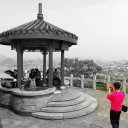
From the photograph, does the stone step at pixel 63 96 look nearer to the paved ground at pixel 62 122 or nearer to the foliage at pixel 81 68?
the paved ground at pixel 62 122

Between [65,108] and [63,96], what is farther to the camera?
[63,96]

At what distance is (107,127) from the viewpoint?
260 inches

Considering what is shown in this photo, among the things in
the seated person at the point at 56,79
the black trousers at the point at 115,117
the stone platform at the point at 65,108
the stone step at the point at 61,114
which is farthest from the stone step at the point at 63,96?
the black trousers at the point at 115,117

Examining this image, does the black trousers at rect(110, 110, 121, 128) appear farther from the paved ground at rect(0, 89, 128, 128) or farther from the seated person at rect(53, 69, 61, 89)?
the seated person at rect(53, 69, 61, 89)

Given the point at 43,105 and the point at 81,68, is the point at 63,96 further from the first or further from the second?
the point at 81,68

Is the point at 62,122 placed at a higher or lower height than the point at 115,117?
lower

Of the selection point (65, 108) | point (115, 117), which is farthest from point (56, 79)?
point (115, 117)

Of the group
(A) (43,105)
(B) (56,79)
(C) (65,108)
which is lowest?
(C) (65,108)

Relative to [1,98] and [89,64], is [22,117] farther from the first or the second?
[89,64]

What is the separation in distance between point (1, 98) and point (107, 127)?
5.25 meters

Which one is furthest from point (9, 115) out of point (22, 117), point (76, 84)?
point (76, 84)

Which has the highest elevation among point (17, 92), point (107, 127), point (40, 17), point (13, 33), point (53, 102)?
point (40, 17)

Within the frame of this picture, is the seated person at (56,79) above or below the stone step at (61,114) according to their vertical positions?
above

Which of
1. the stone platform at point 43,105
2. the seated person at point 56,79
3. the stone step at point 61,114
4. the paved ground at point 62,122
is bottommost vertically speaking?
the paved ground at point 62,122
